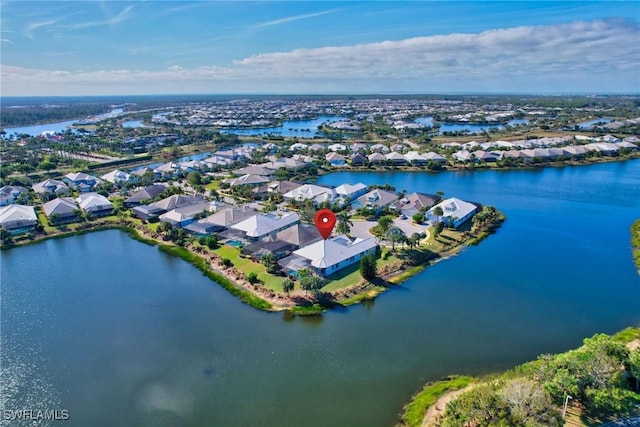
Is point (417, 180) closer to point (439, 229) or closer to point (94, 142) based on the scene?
point (439, 229)

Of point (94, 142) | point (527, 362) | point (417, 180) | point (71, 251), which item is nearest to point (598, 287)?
point (527, 362)

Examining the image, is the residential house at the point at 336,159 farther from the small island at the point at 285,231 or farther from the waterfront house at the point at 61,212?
the waterfront house at the point at 61,212

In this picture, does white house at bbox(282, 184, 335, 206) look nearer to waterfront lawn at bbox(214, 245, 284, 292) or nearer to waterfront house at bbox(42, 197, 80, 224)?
waterfront lawn at bbox(214, 245, 284, 292)

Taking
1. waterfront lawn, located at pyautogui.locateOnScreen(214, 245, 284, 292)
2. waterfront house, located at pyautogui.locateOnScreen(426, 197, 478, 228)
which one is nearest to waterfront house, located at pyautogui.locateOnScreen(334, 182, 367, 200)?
waterfront house, located at pyautogui.locateOnScreen(426, 197, 478, 228)

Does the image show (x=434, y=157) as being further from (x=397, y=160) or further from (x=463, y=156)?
(x=397, y=160)

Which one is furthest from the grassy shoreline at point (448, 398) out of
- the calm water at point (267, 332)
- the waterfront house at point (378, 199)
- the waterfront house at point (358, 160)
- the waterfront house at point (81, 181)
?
the waterfront house at point (81, 181)

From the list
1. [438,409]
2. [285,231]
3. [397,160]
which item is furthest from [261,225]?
[397,160]
